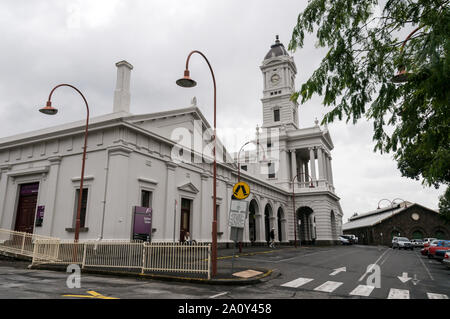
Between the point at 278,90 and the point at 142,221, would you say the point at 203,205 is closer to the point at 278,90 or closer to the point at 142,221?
the point at 142,221

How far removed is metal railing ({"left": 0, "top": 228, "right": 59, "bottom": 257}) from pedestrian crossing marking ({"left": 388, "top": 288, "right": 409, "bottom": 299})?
15707mm

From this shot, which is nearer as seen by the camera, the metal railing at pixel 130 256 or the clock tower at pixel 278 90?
the metal railing at pixel 130 256

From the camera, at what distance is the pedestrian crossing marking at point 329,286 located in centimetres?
969

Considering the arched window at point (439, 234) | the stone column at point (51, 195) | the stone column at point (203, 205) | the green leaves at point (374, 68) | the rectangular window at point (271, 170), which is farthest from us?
the arched window at point (439, 234)

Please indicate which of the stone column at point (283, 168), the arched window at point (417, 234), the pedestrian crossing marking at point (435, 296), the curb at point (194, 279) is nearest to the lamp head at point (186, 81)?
the curb at point (194, 279)

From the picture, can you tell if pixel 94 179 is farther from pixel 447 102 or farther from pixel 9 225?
pixel 447 102

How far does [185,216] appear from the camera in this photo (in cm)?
2366

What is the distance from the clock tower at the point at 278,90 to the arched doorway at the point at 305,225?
44.2 ft

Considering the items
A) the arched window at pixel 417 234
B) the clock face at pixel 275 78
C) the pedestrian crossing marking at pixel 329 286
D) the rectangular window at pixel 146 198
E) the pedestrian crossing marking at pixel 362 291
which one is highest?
the clock face at pixel 275 78

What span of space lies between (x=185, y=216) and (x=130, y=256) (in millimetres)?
10796

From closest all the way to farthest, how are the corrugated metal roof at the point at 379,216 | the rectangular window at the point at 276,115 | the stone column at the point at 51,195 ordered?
the stone column at the point at 51,195 → the rectangular window at the point at 276,115 → the corrugated metal roof at the point at 379,216

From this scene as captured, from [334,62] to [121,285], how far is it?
849 centimetres

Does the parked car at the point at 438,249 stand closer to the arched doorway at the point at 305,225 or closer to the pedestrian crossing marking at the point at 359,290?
the pedestrian crossing marking at the point at 359,290
